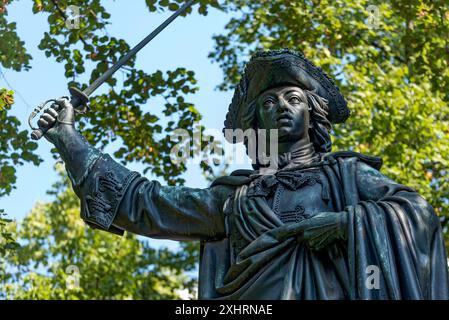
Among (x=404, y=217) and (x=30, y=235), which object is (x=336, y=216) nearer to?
(x=404, y=217)

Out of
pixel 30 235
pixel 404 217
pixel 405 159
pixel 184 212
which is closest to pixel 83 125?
pixel 405 159

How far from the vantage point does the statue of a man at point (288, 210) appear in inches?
313

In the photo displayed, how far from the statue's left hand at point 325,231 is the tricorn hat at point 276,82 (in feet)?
4.65

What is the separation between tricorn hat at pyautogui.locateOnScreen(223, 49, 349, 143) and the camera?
30.3 feet

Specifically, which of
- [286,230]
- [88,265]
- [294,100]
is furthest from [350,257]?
[88,265]

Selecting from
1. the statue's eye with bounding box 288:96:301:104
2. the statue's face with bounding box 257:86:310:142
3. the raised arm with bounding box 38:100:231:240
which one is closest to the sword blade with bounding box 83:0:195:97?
the raised arm with bounding box 38:100:231:240

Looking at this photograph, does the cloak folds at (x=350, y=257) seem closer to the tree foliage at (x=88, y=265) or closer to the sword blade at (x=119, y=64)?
the sword blade at (x=119, y=64)

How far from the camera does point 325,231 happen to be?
8023 mm

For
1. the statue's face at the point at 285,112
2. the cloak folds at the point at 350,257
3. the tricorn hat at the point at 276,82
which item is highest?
the tricorn hat at the point at 276,82

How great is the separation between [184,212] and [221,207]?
263 millimetres

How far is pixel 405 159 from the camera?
20078 millimetres

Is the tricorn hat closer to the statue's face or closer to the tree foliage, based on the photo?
the statue's face

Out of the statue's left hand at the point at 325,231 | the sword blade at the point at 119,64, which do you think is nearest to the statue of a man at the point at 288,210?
the statue's left hand at the point at 325,231

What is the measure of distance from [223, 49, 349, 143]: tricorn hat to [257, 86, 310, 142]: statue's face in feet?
0.24
